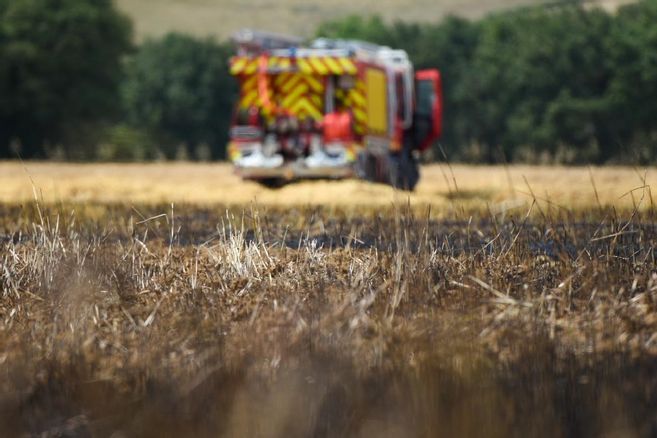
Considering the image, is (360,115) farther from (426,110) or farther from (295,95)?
(426,110)

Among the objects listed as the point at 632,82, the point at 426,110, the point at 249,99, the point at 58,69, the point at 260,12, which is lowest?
the point at 260,12

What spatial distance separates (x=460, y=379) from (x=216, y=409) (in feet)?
3.93

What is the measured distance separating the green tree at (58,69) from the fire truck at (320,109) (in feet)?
122

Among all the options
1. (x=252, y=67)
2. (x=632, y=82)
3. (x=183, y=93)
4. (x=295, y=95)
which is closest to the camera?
(x=252, y=67)

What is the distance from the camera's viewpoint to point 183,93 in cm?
8606

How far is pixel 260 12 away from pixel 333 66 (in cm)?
17066

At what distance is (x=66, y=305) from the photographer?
8.05 meters

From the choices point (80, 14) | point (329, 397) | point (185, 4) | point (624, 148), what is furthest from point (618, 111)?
point (185, 4)

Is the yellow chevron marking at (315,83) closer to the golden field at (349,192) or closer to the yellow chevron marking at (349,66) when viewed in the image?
the yellow chevron marking at (349,66)

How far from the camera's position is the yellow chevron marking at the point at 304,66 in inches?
926

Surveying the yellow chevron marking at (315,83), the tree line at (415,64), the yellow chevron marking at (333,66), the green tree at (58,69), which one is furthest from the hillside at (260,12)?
the yellow chevron marking at (333,66)

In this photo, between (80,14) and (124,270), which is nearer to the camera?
(124,270)

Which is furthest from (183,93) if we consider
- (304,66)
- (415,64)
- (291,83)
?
(304,66)

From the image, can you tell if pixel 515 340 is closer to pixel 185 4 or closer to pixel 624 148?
pixel 624 148
